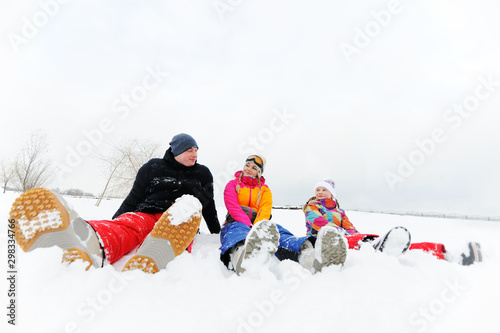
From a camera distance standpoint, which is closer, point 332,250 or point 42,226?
point 42,226

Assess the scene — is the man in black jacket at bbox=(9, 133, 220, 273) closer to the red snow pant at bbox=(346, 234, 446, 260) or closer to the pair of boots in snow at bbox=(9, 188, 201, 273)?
the pair of boots in snow at bbox=(9, 188, 201, 273)

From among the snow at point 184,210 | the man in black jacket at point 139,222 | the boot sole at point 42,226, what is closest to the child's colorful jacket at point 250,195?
the man in black jacket at point 139,222

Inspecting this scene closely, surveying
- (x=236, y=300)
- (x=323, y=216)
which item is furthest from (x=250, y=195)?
(x=236, y=300)

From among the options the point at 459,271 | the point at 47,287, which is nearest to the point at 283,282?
the point at 47,287

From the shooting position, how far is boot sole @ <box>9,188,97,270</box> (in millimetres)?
1230

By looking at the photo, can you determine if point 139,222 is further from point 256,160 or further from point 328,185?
point 328,185

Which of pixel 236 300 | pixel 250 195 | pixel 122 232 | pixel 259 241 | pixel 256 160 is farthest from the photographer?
pixel 256 160

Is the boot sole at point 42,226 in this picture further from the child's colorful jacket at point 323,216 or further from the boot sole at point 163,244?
the child's colorful jacket at point 323,216

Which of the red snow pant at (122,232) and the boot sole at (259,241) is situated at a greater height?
the boot sole at (259,241)

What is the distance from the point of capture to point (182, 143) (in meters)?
2.36

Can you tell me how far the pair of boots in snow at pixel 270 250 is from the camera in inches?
56.4

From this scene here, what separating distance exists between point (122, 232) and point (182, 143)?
3.12 feet

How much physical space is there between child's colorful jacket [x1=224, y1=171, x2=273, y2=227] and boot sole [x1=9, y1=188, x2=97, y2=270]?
1445 millimetres

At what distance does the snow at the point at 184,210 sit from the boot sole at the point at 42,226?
473mm
